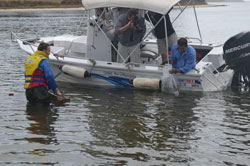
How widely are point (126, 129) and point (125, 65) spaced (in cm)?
332

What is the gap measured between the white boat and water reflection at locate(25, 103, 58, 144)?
225cm

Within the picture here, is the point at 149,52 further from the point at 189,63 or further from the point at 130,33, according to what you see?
the point at 189,63

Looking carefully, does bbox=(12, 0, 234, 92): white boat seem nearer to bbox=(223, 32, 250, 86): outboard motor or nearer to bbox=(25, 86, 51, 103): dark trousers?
bbox=(223, 32, 250, 86): outboard motor

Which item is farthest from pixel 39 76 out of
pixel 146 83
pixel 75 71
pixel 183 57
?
pixel 183 57

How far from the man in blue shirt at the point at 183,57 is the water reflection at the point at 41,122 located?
10.5 ft

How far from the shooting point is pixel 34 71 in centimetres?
908

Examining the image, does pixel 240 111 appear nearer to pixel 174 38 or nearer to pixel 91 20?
pixel 174 38

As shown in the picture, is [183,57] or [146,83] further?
[146,83]

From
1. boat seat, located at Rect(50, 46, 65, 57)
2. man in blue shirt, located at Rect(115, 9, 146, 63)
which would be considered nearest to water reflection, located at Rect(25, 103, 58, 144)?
man in blue shirt, located at Rect(115, 9, 146, 63)

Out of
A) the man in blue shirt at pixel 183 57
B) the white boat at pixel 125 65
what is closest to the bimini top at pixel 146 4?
the white boat at pixel 125 65

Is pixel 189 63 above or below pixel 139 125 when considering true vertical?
above

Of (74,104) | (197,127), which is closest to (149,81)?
(74,104)

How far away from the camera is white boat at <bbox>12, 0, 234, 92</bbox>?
10719 mm

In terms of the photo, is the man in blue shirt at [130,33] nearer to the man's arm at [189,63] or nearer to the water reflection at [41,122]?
the man's arm at [189,63]
